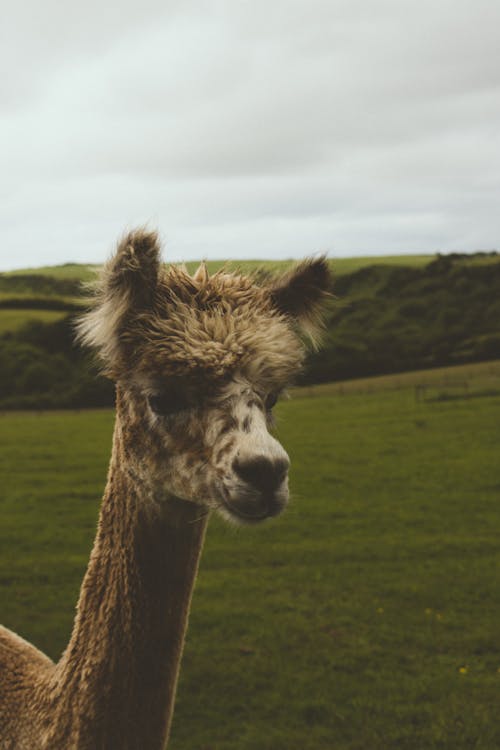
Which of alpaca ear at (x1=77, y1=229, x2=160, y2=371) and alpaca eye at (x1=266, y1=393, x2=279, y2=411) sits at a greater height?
alpaca ear at (x1=77, y1=229, x2=160, y2=371)

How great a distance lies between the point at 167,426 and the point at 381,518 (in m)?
15.0

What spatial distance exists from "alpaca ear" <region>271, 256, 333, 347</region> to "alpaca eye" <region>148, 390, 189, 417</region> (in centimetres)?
84

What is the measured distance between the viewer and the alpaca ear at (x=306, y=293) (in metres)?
3.70

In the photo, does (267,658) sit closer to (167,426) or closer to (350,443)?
(167,426)

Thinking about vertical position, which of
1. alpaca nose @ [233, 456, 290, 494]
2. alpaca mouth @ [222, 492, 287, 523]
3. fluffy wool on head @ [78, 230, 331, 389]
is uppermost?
fluffy wool on head @ [78, 230, 331, 389]

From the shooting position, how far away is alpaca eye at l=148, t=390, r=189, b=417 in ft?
10.2

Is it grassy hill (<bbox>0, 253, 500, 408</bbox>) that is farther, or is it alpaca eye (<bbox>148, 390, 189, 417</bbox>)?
grassy hill (<bbox>0, 253, 500, 408</bbox>)

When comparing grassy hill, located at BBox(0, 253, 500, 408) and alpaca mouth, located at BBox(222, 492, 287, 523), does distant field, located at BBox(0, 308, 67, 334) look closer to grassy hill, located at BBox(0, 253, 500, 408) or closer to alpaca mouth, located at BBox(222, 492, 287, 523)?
grassy hill, located at BBox(0, 253, 500, 408)

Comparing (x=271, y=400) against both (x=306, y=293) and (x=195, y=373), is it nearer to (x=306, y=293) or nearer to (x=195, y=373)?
(x=195, y=373)

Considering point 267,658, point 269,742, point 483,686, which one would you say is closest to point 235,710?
point 269,742

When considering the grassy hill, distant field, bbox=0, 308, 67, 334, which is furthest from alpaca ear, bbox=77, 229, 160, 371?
distant field, bbox=0, 308, 67, 334

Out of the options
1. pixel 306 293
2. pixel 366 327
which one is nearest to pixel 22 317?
pixel 366 327

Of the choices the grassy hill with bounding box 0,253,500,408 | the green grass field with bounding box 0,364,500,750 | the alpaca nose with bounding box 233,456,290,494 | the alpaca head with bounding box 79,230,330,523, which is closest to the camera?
the alpaca nose with bounding box 233,456,290,494

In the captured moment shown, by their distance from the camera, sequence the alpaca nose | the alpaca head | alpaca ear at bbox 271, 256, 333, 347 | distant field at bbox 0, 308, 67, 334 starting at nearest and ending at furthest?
the alpaca nose → the alpaca head → alpaca ear at bbox 271, 256, 333, 347 → distant field at bbox 0, 308, 67, 334
